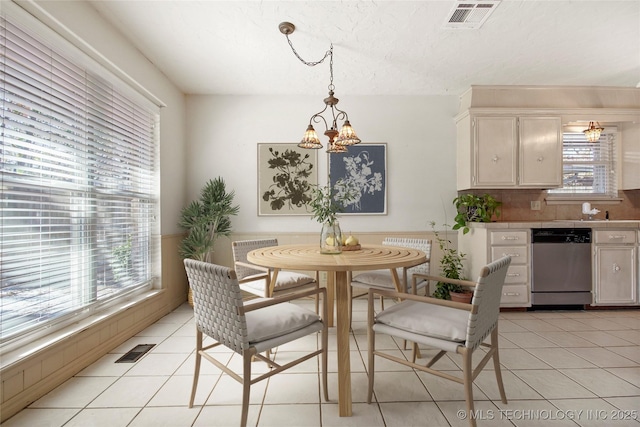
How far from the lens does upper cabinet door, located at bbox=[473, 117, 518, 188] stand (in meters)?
3.54

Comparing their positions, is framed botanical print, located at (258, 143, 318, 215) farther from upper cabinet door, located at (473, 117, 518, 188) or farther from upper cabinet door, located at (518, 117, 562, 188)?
upper cabinet door, located at (518, 117, 562, 188)

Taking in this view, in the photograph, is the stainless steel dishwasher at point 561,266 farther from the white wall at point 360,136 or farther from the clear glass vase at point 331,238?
the clear glass vase at point 331,238

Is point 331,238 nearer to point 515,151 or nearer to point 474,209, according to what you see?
point 474,209

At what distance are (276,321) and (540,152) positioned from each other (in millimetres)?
3741

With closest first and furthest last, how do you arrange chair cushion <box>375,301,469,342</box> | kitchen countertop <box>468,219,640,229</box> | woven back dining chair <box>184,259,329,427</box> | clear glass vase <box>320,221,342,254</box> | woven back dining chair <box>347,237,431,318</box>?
woven back dining chair <box>184,259,329,427</box> → chair cushion <box>375,301,469,342</box> → clear glass vase <box>320,221,342,254</box> → woven back dining chair <box>347,237,431,318</box> → kitchen countertop <box>468,219,640,229</box>

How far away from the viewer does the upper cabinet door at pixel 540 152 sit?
3.55 meters

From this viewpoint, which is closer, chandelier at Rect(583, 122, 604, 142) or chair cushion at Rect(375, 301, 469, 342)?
chair cushion at Rect(375, 301, 469, 342)

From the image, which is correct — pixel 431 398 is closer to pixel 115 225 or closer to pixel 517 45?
pixel 115 225

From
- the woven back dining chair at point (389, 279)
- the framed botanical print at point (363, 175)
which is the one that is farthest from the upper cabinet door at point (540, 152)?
the woven back dining chair at point (389, 279)

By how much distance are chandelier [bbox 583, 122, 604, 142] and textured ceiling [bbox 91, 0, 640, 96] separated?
1.71 ft

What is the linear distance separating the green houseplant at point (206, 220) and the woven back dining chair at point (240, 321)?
72.1 inches

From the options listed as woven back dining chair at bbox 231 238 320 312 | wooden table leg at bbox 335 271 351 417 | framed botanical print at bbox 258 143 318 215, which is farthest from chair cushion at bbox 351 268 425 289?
framed botanical print at bbox 258 143 318 215

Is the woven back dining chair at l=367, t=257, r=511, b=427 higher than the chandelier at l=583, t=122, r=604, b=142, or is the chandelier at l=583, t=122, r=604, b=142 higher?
the chandelier at l=583, t=122, r=604, b=142

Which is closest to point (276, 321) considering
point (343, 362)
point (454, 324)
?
point (343, 362)
